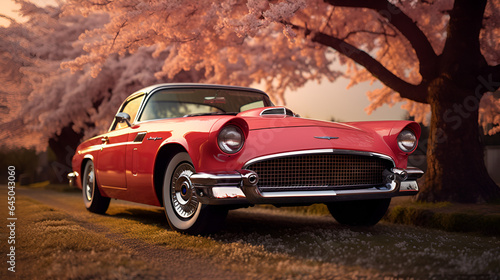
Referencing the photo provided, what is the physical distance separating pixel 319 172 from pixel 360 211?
1177 mm

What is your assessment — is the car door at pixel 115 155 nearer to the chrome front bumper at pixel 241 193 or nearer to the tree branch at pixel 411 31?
the chrome front bumper at pixel 241 193

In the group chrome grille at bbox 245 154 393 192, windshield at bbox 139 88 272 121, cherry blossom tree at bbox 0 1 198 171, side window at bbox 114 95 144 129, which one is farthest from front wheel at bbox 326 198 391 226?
cherry blossom tree at bbox 0 1 198 171

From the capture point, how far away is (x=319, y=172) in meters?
3.72

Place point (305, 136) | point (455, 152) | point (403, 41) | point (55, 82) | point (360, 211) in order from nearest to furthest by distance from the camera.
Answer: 1. point (305, 136)
2. point (360, 211)
3. point (455, 152)
4. point (403, 41)
5. point (55, 82)

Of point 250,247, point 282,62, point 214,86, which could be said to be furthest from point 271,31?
point 250,247

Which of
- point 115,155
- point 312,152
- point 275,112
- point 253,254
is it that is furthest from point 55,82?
point 253,254

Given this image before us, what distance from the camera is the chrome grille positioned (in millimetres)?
3541

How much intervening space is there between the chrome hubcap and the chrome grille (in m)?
0.55

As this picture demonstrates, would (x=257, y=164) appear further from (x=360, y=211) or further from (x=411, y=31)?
(x=411, y=31)

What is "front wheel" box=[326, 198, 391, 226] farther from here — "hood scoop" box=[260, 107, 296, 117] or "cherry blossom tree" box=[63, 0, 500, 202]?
"cherry blossom tree" box=[63, 0, 500, 202]

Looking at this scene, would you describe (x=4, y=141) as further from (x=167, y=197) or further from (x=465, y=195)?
(x=465, y=195)

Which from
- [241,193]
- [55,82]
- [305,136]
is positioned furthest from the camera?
[55,82]

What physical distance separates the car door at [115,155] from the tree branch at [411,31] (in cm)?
364

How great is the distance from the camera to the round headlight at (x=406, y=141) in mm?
4266
